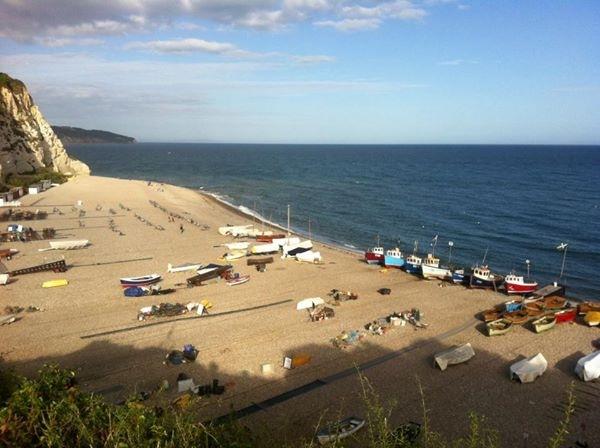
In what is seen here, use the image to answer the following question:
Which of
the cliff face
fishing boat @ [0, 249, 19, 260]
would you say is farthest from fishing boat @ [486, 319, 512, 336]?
the cliff face

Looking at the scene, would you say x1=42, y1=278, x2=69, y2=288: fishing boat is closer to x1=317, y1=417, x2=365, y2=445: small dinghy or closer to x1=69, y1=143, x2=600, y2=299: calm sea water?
x1=317, y1=417, x2=365, y2=445: small dinghy

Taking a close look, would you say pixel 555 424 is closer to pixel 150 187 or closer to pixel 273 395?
pixel 273 395

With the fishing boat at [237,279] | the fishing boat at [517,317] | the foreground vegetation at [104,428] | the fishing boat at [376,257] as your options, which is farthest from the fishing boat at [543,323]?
the foreground vegetation at [104,428]

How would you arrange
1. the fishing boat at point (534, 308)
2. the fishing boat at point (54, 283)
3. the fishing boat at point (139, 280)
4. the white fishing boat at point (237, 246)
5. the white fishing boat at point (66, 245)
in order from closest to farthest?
the fishing boat at point (534, 308) → the fishing boat at point (54, 283) → the fishing boat at point (139, 280) → the white fishing boat at point (66, 245) → the white fishing boat at point (237, 246)

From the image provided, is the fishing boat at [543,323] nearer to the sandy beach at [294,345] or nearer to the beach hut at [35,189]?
the sandy beach at [294,345]

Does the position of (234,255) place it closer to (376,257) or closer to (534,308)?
(376,257)

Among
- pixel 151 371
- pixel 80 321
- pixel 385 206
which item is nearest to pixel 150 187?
pixel 385 206
